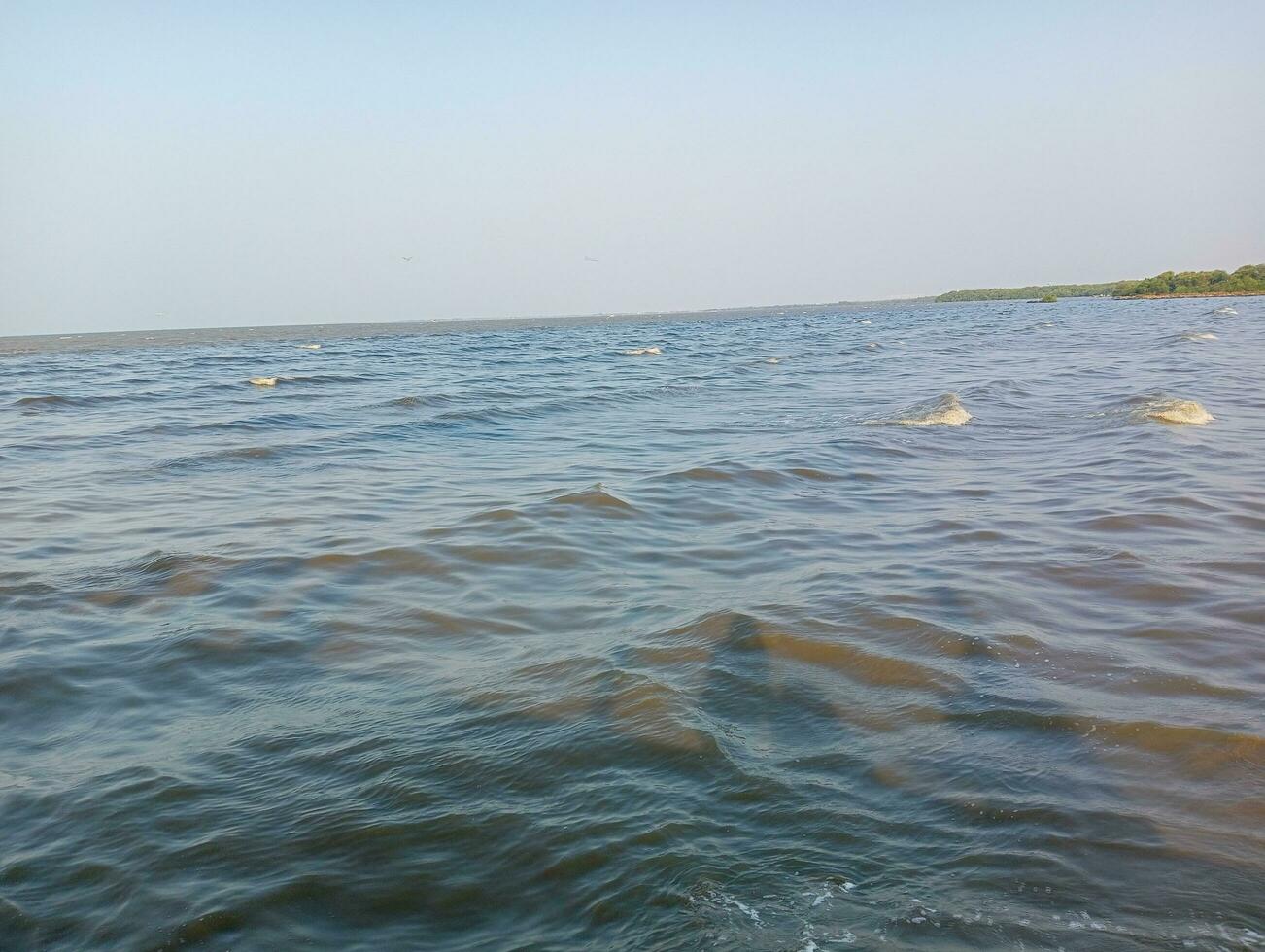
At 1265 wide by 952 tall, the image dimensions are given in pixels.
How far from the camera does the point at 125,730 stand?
383cm

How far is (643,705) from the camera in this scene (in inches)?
151

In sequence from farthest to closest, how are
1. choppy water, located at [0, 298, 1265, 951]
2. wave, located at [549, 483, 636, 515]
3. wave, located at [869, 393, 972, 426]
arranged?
wave, located at [869, 393, 972, 426] → wave, located at [549, 483, 636, 515] → choppy water, located at [0, 298, 1265, 951]

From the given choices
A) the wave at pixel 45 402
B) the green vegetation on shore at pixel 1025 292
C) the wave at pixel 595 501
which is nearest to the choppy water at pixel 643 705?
the wave at pixel 595 501

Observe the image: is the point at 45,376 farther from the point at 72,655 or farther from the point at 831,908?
the point at 831,908

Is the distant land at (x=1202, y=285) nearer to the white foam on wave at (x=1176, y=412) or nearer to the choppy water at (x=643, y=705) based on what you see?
the white foam on wave at (x=1176, y=412)

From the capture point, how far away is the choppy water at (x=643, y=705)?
2.56 m

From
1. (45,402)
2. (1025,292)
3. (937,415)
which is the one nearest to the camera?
(937,415)

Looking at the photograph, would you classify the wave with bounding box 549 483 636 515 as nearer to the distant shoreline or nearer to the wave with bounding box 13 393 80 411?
the wave with bounding box 13 393 80 411

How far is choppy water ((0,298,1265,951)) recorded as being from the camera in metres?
2.56

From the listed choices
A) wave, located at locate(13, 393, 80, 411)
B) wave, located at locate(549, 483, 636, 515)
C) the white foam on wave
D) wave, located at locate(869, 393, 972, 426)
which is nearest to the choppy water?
wave, located at locate(549, 483, 636, 515)

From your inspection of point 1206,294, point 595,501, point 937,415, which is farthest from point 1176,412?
point 1206,294

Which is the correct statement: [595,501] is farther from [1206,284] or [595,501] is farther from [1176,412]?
[1206,284]

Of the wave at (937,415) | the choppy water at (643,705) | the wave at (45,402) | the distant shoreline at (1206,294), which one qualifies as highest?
the distant shoreline at (1206,294)

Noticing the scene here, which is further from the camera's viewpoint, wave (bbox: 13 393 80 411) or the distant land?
the distant land
